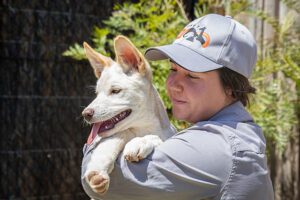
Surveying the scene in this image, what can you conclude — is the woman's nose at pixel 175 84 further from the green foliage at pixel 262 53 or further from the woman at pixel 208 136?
the green foliage at pixel 262 53

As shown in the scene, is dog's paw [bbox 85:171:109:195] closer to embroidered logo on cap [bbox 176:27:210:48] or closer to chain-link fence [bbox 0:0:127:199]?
embroidered logo on cap [bbox 176:27:210:48]

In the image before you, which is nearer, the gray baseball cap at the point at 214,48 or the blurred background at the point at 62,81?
the gray baseball cap at the point at 214,48

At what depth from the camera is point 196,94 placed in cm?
159

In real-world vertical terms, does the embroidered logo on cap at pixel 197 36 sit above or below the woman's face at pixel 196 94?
above

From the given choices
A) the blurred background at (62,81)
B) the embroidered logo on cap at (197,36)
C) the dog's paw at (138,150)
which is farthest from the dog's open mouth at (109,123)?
the blurred background at (62,81)

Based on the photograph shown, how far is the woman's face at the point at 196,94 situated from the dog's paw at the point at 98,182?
48 centimetres

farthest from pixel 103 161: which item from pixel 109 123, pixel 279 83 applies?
pixel 279 83

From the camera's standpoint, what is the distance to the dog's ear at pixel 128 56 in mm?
1636

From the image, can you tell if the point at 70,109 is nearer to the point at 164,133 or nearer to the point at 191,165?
the point at 164,133

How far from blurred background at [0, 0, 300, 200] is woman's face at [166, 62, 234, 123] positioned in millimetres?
1942

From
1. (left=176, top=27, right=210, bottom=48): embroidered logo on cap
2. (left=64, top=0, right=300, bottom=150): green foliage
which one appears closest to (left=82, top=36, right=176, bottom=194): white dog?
(left=176, top=27, right=210, bottom=48): embroidered logo on cap

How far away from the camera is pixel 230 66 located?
1.54m

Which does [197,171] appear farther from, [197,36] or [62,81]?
[62,81]

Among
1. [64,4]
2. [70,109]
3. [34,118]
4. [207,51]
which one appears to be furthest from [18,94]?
[207,51]
